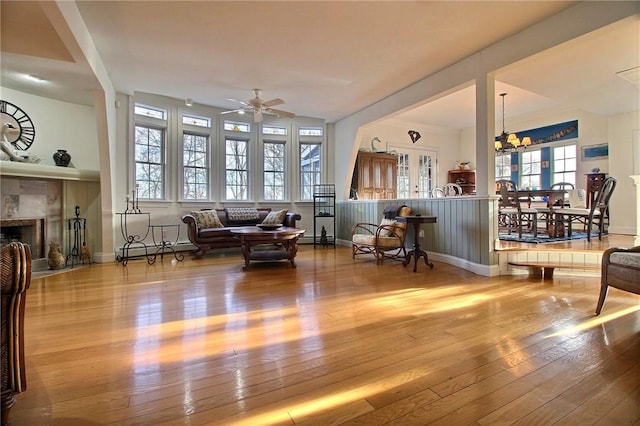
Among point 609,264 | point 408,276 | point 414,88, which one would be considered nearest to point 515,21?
point 414,88

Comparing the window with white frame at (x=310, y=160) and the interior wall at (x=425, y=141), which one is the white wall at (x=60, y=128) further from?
the interior wall at (x=425, y=141)

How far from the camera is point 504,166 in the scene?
8.43 metres

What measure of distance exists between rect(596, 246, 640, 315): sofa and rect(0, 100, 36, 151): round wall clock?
716 cm

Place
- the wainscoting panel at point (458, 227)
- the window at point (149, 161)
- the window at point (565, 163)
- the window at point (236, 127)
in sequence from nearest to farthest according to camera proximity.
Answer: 1. the wainscoting panel at point (458, 227)
2. the window at point (149, 161)
3. the window at point (236, 127)
4. the window at point (565, 163)

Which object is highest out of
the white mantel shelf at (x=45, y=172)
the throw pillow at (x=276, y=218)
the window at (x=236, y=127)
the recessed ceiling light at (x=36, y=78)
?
the window at (x=236, y=127)

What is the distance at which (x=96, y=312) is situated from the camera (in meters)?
2.60

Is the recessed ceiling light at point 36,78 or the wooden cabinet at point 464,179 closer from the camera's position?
the recessed ceiling light at point 36,78

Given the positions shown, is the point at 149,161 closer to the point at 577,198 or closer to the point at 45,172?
the point at 45,172

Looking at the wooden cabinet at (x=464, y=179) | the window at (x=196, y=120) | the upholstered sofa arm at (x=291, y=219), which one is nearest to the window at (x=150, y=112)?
the window at (x=196, y=120)

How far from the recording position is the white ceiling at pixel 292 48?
305cm

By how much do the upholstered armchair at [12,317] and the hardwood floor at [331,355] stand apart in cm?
20

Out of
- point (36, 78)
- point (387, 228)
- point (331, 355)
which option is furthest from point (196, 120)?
point (331, 355)

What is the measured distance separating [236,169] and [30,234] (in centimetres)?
364

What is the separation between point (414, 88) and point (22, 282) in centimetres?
526
